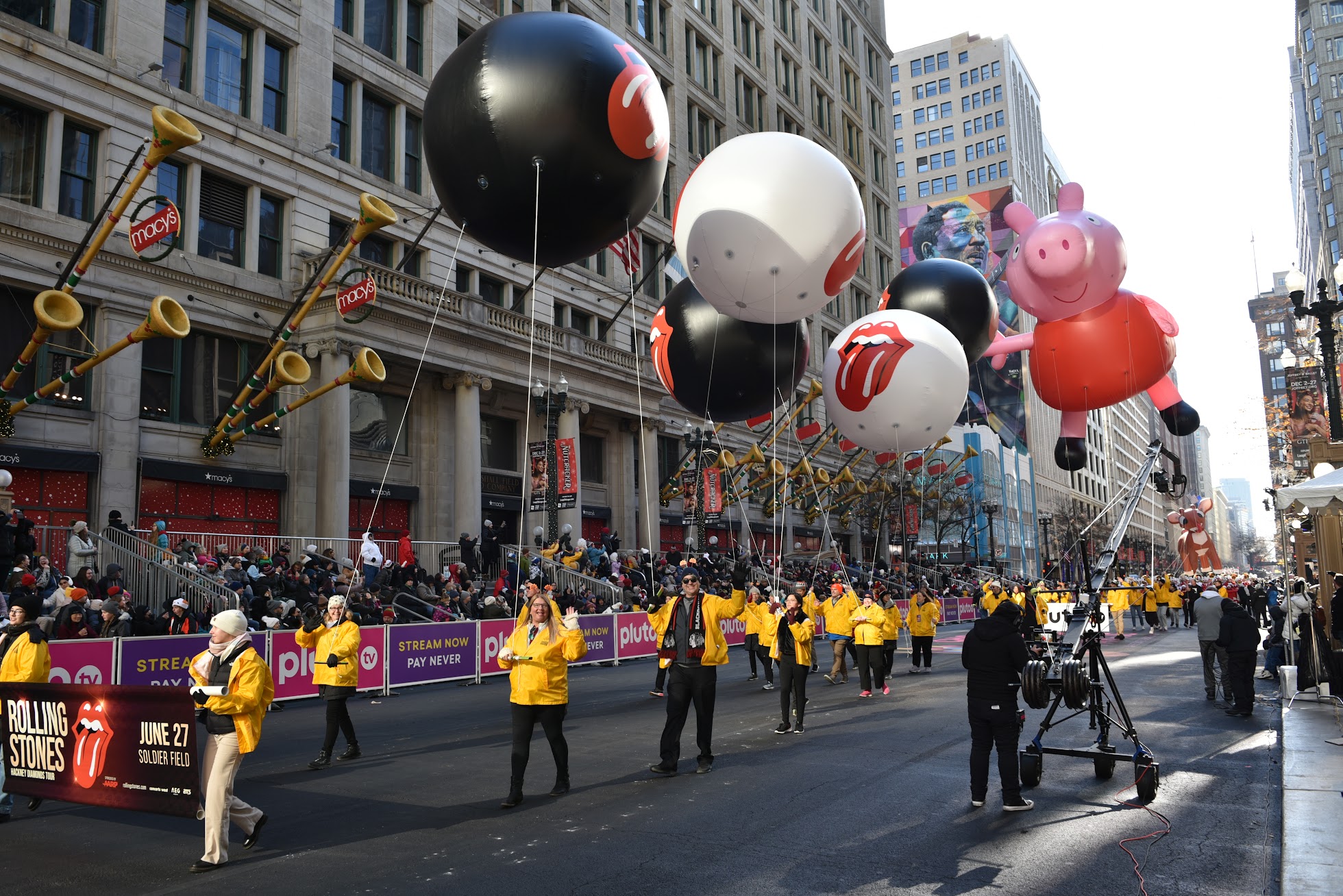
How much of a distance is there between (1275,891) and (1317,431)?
26116mm

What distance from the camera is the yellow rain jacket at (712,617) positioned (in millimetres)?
9086

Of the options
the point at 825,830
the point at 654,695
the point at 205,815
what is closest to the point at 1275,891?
the point at 825,830

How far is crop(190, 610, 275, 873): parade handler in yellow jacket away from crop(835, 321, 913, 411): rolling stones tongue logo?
8.56 metres

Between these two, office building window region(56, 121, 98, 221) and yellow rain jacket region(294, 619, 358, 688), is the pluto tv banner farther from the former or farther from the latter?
office building window region(56, 121, 98, 221)

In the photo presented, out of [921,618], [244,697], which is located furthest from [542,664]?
[921,618]

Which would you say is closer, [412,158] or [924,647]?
[924,647]

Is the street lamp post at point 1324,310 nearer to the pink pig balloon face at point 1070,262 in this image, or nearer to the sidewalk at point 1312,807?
the pink pig balloon face at point 1070,262

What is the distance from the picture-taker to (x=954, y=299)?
13.6m

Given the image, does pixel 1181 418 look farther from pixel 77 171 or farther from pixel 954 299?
pixel 77 171

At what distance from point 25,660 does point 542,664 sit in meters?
4.29

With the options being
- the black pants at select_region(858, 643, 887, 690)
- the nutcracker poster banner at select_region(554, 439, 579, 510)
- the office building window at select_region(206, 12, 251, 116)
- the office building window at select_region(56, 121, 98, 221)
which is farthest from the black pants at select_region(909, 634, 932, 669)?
the office building window at select_region(206, 12, 251, 116)

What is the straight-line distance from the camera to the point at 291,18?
1007 inches

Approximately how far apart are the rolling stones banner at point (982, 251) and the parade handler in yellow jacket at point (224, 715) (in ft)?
38.3

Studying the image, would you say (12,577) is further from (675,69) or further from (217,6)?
(675,69)
